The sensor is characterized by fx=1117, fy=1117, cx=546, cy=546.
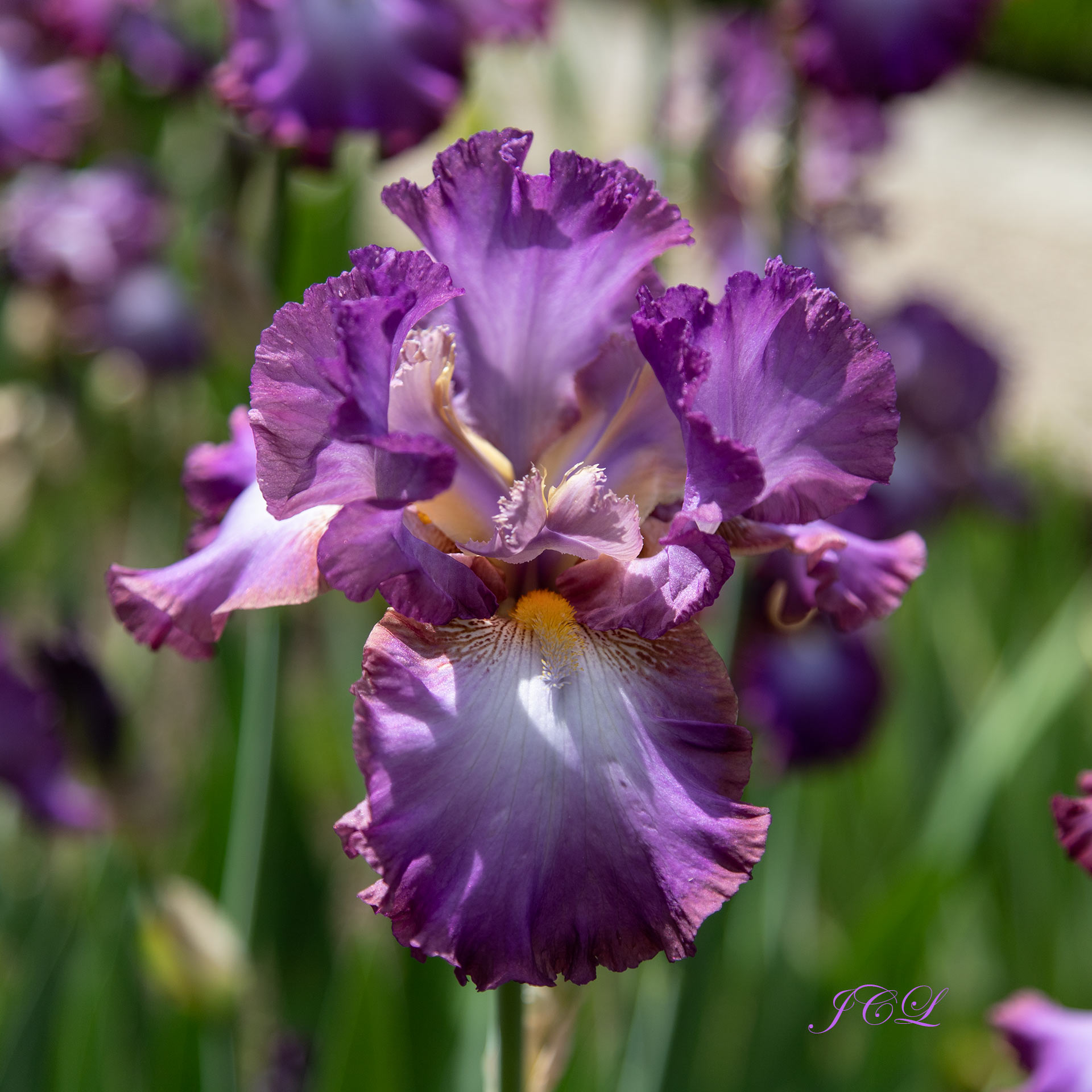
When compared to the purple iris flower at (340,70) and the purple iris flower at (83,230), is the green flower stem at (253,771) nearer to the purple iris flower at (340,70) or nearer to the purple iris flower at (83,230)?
the purple iris flower at (340,70)

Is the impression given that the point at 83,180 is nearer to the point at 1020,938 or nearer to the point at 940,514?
the point at 940,514

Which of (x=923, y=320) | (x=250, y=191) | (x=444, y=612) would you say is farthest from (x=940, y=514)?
(x=444, y=612)

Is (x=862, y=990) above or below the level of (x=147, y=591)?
below

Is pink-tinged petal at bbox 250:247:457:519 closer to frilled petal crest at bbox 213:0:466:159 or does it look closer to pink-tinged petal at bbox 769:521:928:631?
pink-tinged petal at bbox 769:521:928:631

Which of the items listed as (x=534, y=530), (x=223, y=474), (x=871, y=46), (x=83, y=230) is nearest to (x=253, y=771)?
(x=223, y=474)

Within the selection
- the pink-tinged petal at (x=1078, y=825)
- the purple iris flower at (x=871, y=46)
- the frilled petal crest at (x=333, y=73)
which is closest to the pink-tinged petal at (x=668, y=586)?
the pink-tinged petal at (x=1078, y=825)
